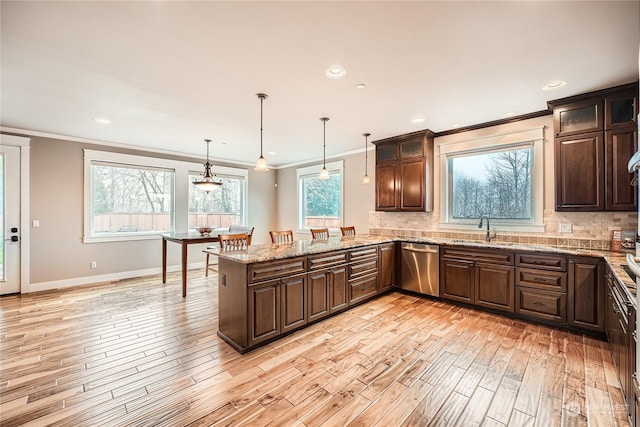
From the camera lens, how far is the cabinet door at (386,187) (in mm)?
4922

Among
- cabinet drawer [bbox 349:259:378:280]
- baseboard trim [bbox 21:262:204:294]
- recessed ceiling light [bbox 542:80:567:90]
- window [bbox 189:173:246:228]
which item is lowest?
baseboard trim [bbox 21:262:204:294]

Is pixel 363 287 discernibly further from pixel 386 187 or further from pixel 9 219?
pixel 9 219

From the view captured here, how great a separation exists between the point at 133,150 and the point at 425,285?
230 inches

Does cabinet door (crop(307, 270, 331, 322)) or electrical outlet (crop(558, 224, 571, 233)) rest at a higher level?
electrical outlet (crop(558, 224, 571, 233))

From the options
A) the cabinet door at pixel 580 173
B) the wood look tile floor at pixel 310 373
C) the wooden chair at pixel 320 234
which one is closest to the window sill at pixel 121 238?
the wood look tile floor at pixel 310 373

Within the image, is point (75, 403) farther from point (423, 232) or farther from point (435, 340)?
point (423, 232)

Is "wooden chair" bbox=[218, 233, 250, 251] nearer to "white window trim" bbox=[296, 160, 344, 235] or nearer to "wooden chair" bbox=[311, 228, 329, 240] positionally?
"wooden chair" bbox=[311, 228, 329, 240]

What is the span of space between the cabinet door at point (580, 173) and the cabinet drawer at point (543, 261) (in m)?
0.65

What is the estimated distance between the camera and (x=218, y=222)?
677 cm

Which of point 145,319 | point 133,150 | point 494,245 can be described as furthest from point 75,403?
point 133,150

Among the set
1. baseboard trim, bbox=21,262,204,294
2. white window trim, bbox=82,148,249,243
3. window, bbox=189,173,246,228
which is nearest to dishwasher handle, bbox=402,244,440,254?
window, bbox=189,173,246,228

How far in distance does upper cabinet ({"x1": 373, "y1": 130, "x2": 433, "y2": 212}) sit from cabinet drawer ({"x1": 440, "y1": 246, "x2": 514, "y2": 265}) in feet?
2.82

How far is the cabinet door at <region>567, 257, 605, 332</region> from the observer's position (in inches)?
113

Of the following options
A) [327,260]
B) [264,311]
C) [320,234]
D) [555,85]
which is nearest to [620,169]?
[555,85]
